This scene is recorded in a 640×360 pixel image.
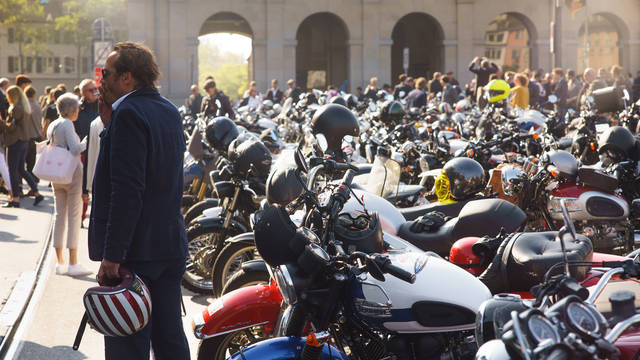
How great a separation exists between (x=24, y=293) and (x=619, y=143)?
5901mm

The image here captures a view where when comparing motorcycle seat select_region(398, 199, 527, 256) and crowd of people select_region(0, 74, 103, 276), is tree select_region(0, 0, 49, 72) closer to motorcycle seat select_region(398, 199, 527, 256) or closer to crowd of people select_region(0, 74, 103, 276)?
crowd of people select_region(0, 74, 103, 276)

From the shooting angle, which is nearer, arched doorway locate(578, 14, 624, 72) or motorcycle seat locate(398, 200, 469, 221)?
motorcycle seat locate(398, 200, 469, 221)

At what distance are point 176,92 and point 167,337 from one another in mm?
32121

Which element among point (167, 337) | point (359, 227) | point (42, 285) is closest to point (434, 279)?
point (359, 227)

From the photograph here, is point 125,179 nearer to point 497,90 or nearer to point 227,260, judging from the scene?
point 227,260

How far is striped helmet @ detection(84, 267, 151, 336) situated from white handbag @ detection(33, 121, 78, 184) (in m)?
5.01

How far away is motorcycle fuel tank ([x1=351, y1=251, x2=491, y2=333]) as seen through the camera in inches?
132

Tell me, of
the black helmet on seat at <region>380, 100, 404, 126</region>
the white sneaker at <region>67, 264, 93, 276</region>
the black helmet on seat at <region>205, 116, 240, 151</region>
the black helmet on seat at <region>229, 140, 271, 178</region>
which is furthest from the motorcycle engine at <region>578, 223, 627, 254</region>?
the white sneaker at <region>67, 264, 93, 276</region>

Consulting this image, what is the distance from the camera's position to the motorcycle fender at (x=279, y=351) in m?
3.02

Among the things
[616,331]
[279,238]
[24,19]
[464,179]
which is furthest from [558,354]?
[24,19]

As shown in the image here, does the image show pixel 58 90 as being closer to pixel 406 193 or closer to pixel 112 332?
pixel 406 193

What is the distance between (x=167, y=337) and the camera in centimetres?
369

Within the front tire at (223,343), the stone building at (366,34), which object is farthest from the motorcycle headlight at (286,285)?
the stone building at (366,34)

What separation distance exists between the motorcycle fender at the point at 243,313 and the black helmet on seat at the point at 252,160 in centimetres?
289
